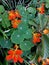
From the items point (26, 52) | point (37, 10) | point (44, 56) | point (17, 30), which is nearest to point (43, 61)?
point (44, 56)

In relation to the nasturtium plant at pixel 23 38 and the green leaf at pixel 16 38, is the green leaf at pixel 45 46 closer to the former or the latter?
the nasturtium plant at pixel 23 38

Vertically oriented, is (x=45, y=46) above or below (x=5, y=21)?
below

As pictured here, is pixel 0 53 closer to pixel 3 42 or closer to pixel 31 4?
pixel 3 42

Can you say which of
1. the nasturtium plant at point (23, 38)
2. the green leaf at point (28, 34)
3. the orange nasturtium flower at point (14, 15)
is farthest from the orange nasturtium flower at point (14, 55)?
the orange nasturtium flower at point (14, 15)

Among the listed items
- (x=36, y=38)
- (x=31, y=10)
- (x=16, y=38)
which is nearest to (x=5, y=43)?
(x=16, y=38)

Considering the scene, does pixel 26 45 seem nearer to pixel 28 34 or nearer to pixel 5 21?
pixel 28 34

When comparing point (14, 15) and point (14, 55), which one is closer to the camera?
point (14, 55)

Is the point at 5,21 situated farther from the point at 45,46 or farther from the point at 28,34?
the point at 45,46

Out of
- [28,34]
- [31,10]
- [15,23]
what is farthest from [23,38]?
[31,10]
